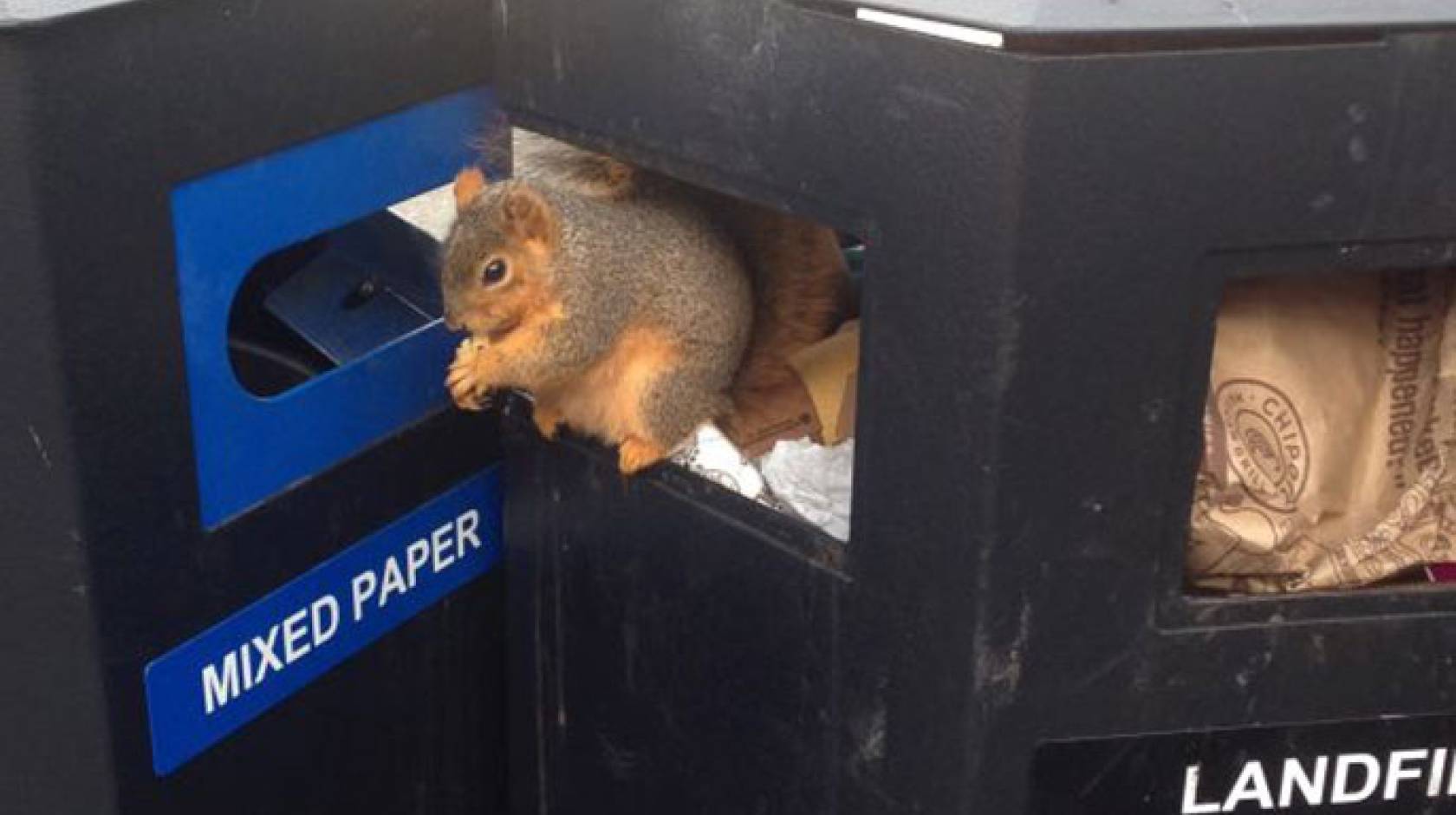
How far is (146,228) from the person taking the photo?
4.87 ft

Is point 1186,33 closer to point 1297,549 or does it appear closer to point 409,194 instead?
point 1297,549

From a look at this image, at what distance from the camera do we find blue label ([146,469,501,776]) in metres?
1.65

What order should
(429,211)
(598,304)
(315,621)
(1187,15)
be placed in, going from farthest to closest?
(429,211)
(598,304)
(315,621)
(1187,15)

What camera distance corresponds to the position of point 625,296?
1905mm

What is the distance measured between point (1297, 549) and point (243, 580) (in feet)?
2.89

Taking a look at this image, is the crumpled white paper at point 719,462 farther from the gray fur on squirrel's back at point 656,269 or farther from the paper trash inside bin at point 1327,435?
the paper trash inside bin at point 1327,435

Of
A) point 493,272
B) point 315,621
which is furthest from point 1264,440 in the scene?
point 315,621

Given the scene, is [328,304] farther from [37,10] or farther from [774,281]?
[37,10]

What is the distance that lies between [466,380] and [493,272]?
0.11 m

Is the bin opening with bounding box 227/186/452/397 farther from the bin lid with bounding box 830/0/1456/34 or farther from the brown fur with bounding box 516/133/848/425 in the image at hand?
the bin lid with bounding box 830/0/1456/34

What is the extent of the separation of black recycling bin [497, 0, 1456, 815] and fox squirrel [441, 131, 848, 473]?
120mm

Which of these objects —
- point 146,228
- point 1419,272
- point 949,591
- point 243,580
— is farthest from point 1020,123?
point 243,580

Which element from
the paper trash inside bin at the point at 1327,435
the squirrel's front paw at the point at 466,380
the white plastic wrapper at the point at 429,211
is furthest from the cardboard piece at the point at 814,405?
the white plastic wrapper at the point at 429,211

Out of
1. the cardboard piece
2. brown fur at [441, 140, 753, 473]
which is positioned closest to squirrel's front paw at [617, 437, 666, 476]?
brown fur at [441, 140, 753, 473]
